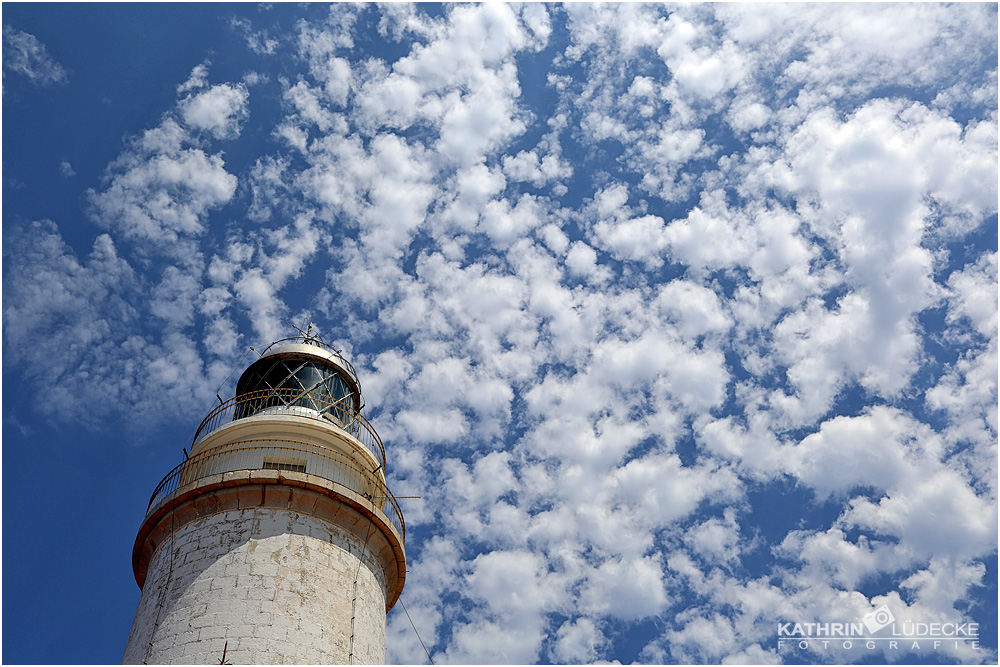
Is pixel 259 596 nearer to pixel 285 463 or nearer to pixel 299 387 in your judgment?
pixel 285 463

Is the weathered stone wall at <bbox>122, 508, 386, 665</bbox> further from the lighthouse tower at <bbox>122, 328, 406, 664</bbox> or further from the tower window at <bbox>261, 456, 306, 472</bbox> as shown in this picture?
the tower window at <bbox>261, 456, 306, 472</bbox>

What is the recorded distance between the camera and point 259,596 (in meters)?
14.3

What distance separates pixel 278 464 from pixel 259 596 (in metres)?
3.65

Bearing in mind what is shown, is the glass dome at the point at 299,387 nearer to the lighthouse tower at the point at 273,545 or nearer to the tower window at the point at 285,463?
the lighthouse tower at the point at 273,545

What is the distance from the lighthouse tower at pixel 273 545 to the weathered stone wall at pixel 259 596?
0.9 inches

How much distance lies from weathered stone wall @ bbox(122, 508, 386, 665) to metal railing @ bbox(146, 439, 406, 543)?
4.80 ft

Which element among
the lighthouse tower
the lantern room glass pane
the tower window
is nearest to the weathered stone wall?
the lighthouse tower

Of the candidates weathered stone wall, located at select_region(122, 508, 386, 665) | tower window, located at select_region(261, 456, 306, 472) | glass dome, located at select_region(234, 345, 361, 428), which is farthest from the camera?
glass dome, located at select_region(234, 345, 361, 428)

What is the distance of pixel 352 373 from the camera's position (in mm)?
21484

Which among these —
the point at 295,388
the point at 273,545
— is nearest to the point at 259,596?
the point at 273,545

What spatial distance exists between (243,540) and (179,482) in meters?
2.94

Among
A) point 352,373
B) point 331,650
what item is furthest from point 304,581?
point 352,373

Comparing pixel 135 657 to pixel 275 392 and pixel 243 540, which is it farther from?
pixel 275 392

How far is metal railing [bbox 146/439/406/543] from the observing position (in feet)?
56.4
